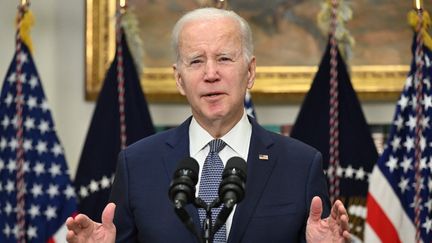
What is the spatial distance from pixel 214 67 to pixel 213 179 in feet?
1.25

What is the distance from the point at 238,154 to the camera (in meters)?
2.78

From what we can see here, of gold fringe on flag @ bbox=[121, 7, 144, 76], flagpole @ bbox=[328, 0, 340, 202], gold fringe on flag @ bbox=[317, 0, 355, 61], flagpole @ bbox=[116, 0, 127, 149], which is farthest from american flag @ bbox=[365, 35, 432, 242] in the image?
gold fringe on flag @ bbox=[121, 7, 144, 76]

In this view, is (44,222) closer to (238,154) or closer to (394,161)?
(394,161)

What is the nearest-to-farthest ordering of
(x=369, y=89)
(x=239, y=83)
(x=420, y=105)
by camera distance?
1. (x=239, y=83)
2. (x=420, y=105)
3. (x=369, y=89)

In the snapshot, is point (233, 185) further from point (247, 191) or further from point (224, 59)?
point (224, 59)

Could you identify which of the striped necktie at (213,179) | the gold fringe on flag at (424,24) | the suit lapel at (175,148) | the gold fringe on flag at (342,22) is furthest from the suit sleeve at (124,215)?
the gold fringe on flag at (342,22)

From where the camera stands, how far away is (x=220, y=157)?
109 inches

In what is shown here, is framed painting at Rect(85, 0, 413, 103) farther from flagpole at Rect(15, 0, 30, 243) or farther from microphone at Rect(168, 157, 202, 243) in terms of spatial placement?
microphone at Rect(168, 157, 202, 243)

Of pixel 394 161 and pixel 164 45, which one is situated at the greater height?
pixel 164 45

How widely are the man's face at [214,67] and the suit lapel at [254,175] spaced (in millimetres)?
135

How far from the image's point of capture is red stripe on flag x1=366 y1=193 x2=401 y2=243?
507cm

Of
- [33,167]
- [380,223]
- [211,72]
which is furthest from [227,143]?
[33,167]

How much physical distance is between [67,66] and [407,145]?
8.37ft

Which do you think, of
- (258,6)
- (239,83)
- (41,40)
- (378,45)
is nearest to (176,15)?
(258,6)
